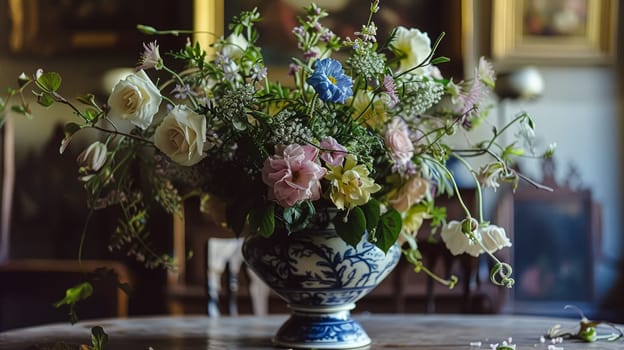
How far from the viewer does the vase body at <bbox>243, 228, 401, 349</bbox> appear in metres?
1.26

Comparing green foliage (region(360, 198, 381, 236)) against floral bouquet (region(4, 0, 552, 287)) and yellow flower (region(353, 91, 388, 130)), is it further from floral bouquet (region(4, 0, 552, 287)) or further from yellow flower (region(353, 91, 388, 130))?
yellow flower (region(353, 91, 388, 130))

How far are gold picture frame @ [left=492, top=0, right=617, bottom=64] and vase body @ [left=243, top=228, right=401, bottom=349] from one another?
2173mm

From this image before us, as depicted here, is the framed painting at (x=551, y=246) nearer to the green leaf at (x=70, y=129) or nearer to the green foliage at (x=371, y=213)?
the green foliage at (x=371, y=213)

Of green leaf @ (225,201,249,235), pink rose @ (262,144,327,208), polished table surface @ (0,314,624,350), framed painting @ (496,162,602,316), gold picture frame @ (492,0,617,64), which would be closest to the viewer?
pink rose @ (262,144,327,208)

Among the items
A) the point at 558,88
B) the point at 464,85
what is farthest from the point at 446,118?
the point at 558,88

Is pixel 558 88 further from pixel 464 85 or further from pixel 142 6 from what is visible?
pixel 464 85

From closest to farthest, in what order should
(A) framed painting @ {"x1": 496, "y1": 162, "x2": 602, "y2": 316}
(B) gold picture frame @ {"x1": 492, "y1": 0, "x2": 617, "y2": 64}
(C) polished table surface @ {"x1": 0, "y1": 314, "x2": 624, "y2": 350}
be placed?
(C) polished table surface @ {"x1": 0, "y1": 314, "x2": 624, "y2": 350}, (A) framed painting @ {"x1": 496, "y1": 162, "x2": 602, "y2": 316}, (B) gold picture frame @ {"x1": 492, "y1": 0, "x2": 617, "y2": 64}

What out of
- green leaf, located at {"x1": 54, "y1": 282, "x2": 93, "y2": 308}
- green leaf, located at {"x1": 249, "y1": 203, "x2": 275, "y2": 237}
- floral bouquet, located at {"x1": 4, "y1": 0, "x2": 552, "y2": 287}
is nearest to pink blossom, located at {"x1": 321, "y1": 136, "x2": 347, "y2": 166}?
floral bouquet, located at {"x1": 4, "y1": 0, "x2": 552, "y2": 287}

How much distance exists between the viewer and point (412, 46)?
1309 millimetres

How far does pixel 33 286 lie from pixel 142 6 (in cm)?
120

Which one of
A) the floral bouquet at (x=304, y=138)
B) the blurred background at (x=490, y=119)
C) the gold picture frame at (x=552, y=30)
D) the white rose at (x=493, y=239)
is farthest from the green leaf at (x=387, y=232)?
the gold picture frame at (x=552, y=30)

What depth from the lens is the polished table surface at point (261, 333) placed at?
1376mm

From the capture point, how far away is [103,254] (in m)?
3.40

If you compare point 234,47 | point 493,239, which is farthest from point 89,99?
point 493,239
